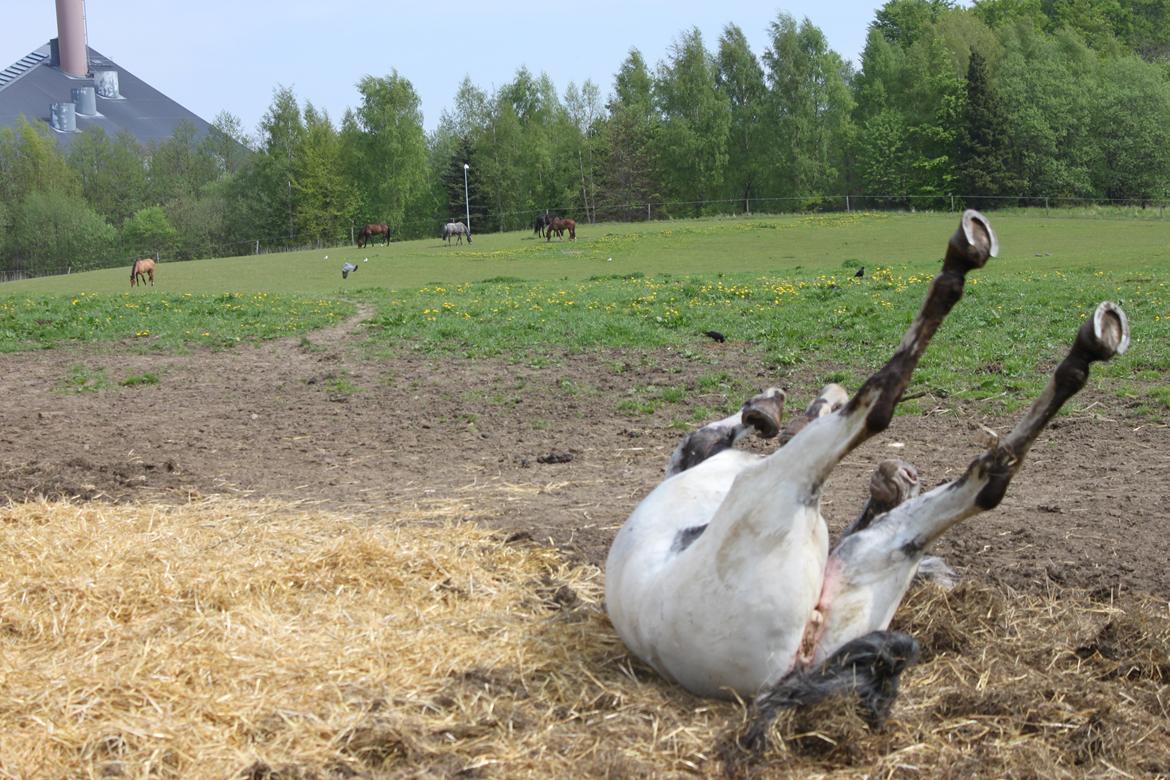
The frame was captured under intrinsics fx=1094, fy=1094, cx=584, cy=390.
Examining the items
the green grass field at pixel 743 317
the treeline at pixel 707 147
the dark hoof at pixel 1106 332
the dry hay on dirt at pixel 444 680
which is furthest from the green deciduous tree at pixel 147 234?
the dark hoof at pixel 1106 332

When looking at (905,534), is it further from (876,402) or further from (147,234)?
(147,234)

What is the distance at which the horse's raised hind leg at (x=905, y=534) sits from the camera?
367cm

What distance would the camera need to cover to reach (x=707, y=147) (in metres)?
81.2

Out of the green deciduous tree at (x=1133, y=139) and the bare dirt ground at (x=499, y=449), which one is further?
the green deciduous tree at (x=1133, y=139)

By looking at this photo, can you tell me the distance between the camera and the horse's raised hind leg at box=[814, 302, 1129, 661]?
3670 millimetres

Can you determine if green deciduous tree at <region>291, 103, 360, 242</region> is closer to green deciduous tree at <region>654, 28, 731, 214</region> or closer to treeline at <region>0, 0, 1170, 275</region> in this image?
treeline at <region>0, 0, 1170, 275</region>

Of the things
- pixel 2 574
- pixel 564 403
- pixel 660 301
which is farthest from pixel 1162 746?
pixel 660 301

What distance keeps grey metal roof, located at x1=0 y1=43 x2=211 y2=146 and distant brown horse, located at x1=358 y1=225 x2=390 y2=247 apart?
12733cm

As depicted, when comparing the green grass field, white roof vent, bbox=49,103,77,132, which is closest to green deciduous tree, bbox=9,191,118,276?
the green grass field

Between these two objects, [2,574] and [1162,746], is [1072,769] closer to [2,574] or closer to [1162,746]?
[1162,746]

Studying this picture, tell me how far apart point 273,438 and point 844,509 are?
5072 millimetres

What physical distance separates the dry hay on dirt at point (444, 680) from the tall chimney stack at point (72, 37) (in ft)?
586

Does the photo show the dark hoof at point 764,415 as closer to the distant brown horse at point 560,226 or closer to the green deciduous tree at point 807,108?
the distant brown horse at point 560,226

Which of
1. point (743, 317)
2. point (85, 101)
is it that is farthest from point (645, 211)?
point (85, 101)
